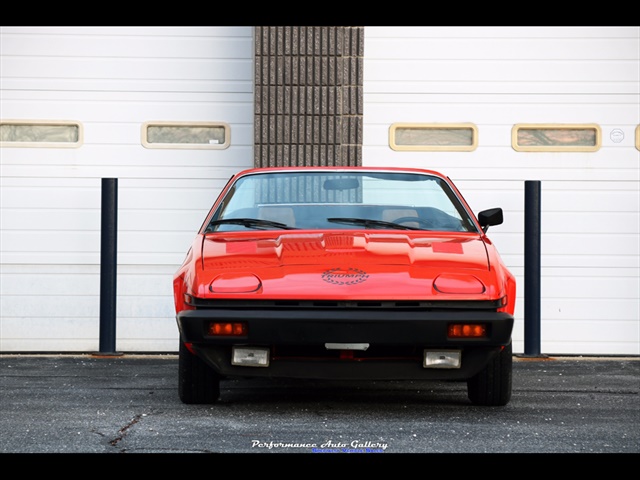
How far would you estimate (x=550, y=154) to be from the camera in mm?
9586

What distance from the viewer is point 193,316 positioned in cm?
539

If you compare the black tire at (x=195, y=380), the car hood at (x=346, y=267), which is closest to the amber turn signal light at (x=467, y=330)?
the car hood at (x=346, y=267)

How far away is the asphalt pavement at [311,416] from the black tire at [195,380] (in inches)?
3.2

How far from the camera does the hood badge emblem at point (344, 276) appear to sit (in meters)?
5.43

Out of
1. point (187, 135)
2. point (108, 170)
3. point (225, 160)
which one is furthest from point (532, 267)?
point (108, 170)

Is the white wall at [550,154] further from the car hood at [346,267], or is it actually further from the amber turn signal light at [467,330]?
the amber turn signal light at [467,330]

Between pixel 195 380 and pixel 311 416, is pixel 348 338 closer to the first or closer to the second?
pixel 311 416

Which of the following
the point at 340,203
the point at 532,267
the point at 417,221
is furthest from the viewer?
the point at 532,267

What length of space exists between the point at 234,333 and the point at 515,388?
7.46ft

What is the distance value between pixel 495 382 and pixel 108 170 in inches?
189

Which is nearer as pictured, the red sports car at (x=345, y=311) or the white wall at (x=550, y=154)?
the red sports car at (x=345, y=311)

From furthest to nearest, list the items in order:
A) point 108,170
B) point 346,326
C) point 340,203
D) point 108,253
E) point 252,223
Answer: point 108,170, point 108,253, point 340,203, point 252,223, point 346,326

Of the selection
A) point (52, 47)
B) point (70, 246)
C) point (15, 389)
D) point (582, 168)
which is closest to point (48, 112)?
point (52, 47)

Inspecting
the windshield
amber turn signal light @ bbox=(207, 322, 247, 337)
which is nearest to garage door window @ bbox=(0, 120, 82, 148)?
the windshield
